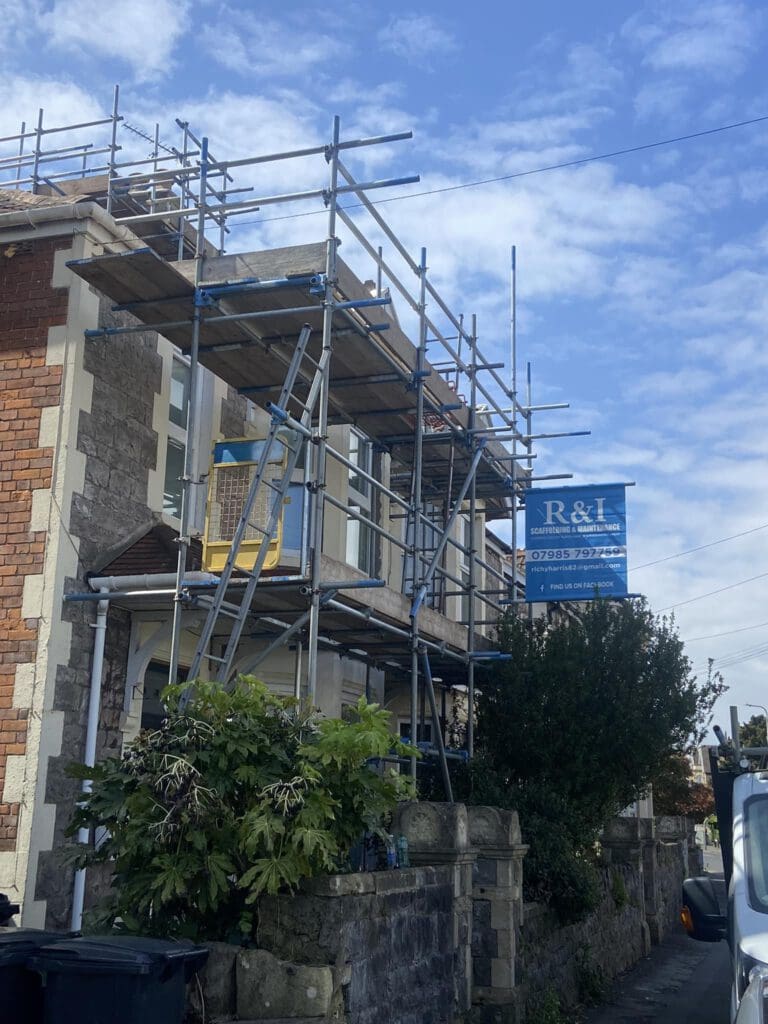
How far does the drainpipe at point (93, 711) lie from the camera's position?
9.84 m

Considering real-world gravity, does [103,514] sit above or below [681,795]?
above

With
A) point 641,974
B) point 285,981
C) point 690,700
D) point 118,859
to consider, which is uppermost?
point 690,700

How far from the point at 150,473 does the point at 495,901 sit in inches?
205

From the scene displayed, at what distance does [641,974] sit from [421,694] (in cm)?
461

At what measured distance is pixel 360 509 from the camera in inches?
599

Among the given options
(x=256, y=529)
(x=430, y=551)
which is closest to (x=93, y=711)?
(x=256, y=529)

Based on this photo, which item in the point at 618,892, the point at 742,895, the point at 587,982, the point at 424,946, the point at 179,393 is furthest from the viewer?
the point at 618,892

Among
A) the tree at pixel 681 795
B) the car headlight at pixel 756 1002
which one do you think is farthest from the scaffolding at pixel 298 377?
the tree at pixel 681 795

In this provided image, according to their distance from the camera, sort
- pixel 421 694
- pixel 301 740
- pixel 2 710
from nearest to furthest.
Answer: pixel 301 740
pixel 2 710
pixel 421 694

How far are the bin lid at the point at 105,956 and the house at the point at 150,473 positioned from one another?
3116 mm

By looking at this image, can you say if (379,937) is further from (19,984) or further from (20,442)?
(20,442)

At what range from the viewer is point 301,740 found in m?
7.21

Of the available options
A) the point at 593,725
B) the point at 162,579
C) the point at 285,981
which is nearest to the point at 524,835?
the point at 593,725

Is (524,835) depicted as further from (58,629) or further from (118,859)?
(118,859)
